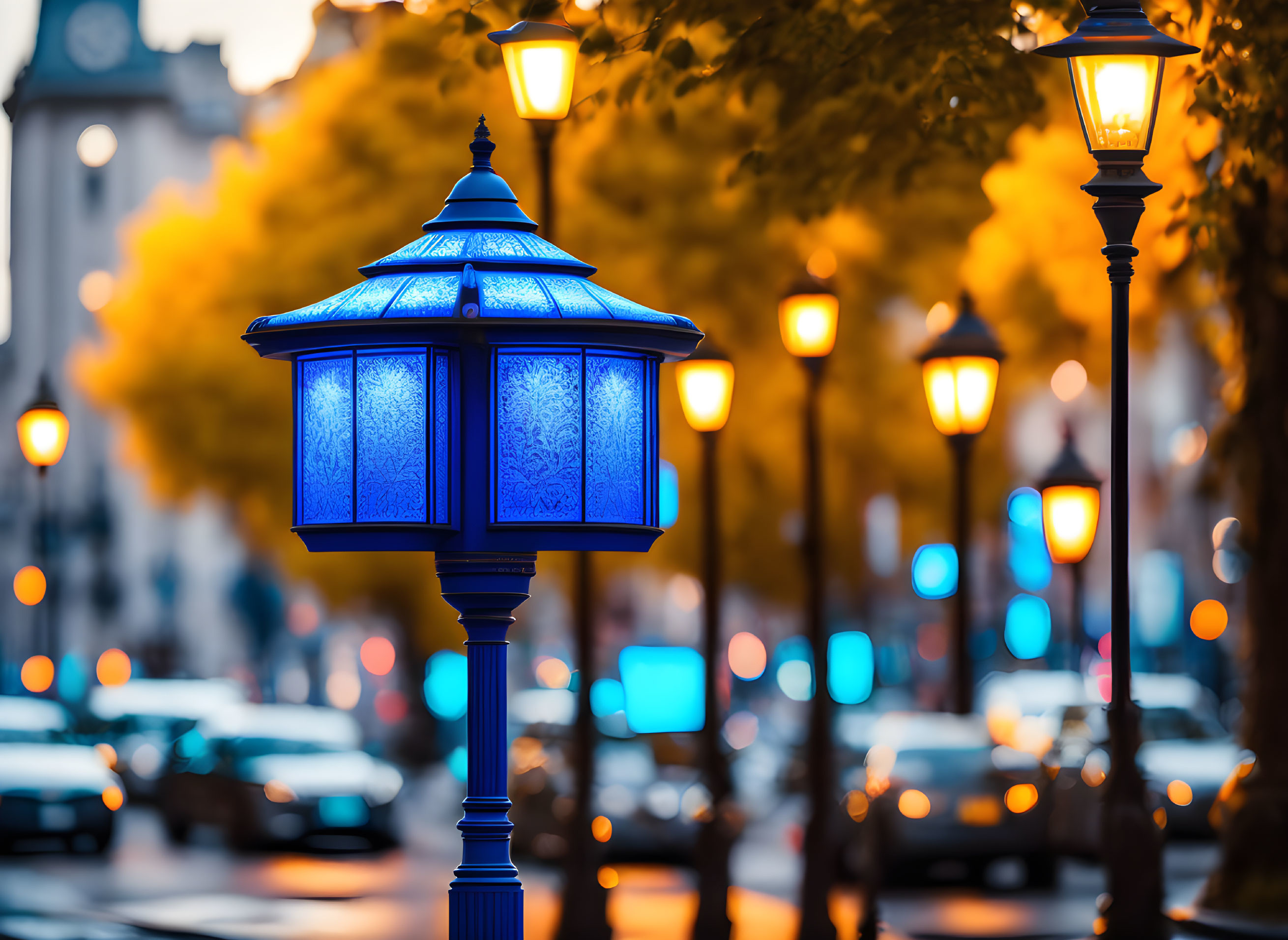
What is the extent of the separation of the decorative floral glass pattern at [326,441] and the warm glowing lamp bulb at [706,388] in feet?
34.1

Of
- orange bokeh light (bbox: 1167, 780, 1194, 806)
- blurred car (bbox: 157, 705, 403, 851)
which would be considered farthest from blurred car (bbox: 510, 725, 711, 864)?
orange bokeh light (bbox: 1167, 780, 1194, 806)

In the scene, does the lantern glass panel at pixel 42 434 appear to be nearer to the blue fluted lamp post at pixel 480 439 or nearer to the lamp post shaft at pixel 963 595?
the lamp post shaft at pixel 963 595

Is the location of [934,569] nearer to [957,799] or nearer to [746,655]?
[746,655]

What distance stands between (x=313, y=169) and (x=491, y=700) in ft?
85.6

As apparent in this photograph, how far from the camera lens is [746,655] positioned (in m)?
117

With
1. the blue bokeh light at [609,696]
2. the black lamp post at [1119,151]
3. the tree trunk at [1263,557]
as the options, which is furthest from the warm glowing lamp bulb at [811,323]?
the blue bokeh light at [609,696]

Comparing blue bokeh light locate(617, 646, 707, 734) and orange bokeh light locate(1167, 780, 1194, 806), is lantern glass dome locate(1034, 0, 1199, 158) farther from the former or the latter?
blue bokeh light locate(617, 646, 707, 734)

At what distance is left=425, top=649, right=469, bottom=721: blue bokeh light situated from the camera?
85125 mm

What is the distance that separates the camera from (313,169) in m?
33.7

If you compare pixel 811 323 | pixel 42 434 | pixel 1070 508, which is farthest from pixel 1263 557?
pixel 42 434

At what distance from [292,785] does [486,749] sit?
20.7 meters

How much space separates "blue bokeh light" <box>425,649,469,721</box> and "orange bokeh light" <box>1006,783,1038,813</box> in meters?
61.2

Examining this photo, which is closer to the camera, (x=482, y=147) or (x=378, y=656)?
(x=482, y=147)

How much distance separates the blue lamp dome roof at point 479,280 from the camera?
26.9 ft
